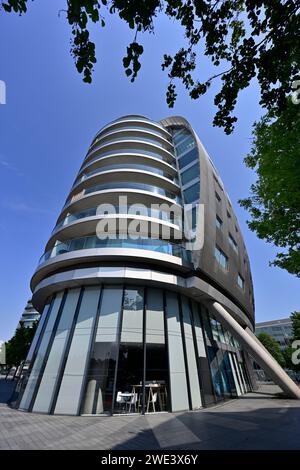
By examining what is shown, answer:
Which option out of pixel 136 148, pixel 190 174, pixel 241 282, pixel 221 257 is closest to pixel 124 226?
pixel 221 257

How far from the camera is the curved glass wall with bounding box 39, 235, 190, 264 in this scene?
577 inches

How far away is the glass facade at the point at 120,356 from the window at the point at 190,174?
34.2ft

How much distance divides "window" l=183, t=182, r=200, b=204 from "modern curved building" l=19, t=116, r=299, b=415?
0.37 ft

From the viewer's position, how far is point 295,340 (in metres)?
32.6

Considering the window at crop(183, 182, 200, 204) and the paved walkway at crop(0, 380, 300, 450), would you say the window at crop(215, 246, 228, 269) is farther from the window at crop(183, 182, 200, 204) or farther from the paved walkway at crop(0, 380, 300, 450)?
the paved walkway at crop(0, 380, 300, 450)

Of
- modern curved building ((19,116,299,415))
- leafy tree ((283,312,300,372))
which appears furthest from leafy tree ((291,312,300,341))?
modern curved building ((19,116,299,415))

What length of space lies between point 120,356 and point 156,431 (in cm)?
439

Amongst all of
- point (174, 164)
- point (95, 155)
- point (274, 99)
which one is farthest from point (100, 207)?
point (274, 99)

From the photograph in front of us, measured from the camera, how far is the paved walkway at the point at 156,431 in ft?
21.8

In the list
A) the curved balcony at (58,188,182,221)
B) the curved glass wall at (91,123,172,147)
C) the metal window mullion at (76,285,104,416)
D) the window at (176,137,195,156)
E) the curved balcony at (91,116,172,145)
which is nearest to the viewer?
the metal window mullion at (76,285,104,416)

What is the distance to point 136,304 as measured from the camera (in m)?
13.9

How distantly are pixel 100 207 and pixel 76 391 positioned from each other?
10645 mm

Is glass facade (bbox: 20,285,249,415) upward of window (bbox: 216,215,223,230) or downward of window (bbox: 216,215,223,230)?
downward

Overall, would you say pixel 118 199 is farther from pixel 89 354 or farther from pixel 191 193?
pixel 89 354
